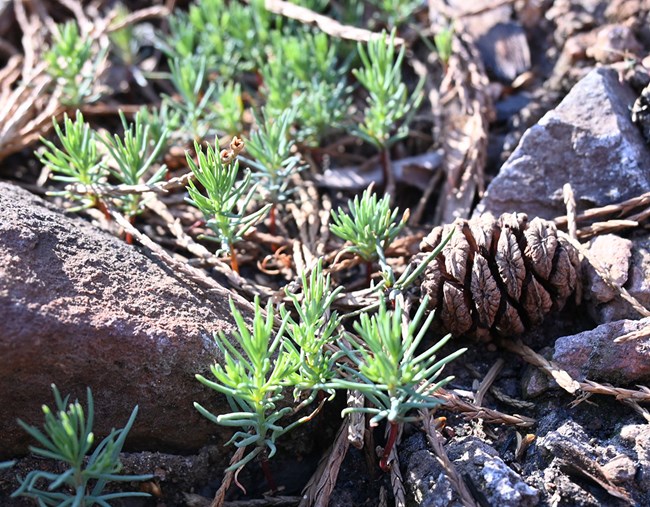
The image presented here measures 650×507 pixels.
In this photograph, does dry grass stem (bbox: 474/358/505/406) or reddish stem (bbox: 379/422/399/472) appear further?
dry grass stem (bbox: 474/358/505/406)

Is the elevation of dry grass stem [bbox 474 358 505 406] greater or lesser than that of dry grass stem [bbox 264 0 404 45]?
lesser

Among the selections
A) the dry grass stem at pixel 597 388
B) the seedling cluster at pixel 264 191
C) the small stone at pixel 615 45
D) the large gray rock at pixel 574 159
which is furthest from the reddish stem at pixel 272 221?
the small stone at pixel 615 45

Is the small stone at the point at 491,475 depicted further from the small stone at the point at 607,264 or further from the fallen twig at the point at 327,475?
the small stone at the point at 607,264

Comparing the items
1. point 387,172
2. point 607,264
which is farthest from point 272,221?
point 607,264

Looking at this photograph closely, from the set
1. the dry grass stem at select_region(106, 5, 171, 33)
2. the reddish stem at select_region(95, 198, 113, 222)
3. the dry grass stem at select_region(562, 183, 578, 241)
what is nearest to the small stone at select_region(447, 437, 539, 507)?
the dry grass stem at select_region(562, 183, 578, 241)

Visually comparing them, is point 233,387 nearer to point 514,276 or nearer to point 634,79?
point 514,276

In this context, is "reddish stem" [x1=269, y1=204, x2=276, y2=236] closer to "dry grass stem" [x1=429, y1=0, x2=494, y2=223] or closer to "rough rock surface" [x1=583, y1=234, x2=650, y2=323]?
"dry grass stem" [x1=429, y1=0, x2=494, y2=223]

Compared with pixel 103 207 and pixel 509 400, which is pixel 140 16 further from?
pixel 509 400
